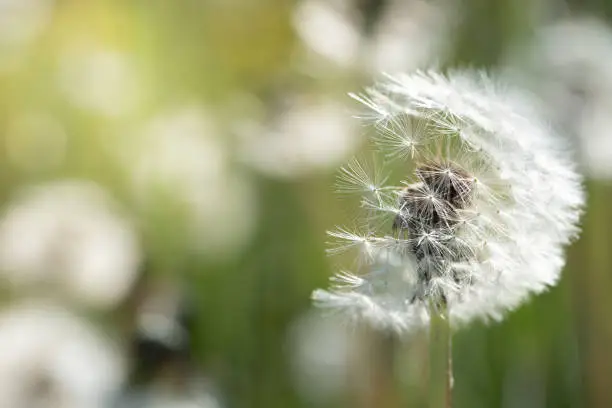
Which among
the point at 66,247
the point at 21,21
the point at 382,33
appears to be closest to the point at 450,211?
the point at 382,33

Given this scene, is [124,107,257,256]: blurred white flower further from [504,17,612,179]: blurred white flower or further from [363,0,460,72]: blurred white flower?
[504,17,612,179]: blurred white flower

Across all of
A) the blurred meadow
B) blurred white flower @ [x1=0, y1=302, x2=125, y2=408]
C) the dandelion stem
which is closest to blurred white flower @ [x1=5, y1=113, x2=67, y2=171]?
the blurred meadow

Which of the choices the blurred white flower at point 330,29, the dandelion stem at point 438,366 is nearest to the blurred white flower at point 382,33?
the blurred white flower at point 330,29

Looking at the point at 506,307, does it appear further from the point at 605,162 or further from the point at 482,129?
the point at 605,162

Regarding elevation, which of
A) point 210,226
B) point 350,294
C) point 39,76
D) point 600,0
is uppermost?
point 600,0

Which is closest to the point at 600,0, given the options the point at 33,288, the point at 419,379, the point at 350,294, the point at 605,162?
the point at 605,162
